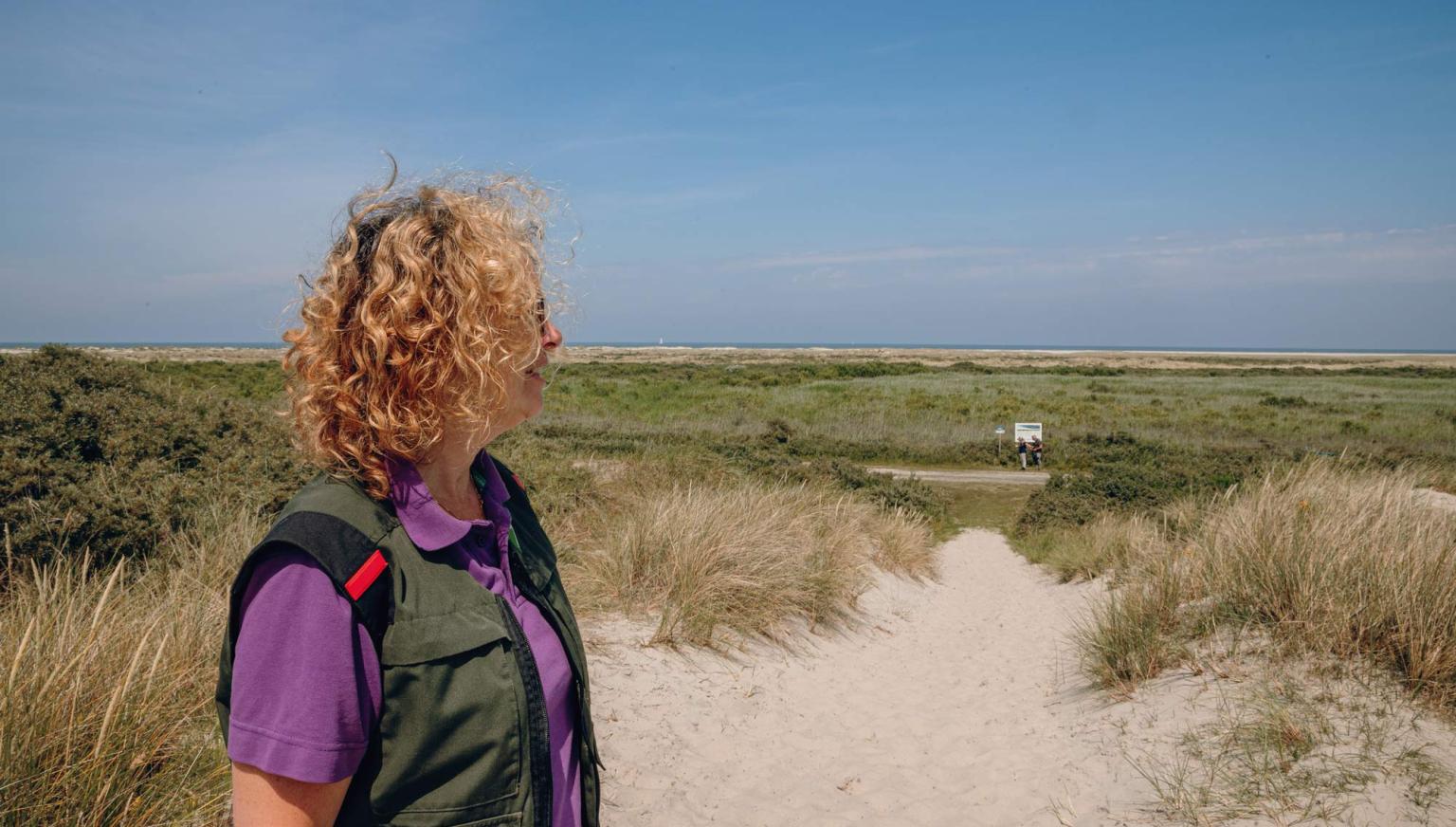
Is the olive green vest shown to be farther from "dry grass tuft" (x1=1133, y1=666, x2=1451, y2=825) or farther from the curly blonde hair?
"dry grass tuft" (x1=1133, y1=666, x2=1451, y2=825)

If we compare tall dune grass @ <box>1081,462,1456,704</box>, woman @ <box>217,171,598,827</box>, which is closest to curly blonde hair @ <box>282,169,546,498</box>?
woman @ <box>217,171,598,827</box>

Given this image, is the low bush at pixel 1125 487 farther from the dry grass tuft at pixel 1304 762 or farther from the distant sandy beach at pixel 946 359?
the distant sandy beach at pixel 946 359

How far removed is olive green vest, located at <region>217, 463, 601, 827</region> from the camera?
1208mm

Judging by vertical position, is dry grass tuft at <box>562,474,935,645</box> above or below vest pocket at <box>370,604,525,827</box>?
below

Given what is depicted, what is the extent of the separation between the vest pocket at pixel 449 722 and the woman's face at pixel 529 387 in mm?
396

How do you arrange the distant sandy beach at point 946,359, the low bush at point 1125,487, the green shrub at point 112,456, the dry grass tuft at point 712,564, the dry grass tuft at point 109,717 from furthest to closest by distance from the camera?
the distant sandy beach at point 946,359 < the low bush at point 1125,487 < the dry grass tuft at point 712,564 < the green shrub at point 112,456 < the dry grass tuft at point 109,717

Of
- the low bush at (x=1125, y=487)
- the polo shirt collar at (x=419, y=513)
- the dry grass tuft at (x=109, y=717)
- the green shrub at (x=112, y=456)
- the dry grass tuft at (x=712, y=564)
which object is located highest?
the polo shirt collar at (x=419, y=513)

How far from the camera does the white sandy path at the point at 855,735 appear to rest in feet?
15.4

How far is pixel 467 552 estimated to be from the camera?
4.94 feet

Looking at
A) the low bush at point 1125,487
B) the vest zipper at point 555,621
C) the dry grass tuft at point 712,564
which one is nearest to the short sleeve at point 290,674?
the vest zipper at point 555,621

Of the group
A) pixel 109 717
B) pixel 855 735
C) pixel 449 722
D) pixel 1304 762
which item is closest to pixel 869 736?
pixel 855 735

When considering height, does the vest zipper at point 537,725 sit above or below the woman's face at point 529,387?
below

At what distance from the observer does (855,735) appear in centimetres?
583

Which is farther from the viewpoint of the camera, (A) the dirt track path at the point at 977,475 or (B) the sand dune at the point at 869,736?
(A) the dirt track path at the point at 977,475
